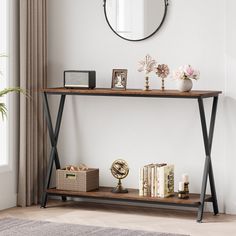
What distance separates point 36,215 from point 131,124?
116cm

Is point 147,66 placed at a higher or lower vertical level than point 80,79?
higher

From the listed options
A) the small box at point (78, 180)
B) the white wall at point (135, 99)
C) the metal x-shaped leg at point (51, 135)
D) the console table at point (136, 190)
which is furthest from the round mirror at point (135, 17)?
the small box at point (78, 180)

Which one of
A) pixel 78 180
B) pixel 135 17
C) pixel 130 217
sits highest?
pixel 135 17

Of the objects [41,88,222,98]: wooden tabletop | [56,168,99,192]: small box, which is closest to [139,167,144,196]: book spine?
[56,168,99,192]: small box

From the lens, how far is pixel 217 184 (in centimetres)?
592

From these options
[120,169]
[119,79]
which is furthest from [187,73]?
[120,169]

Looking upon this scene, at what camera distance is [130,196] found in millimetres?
5848

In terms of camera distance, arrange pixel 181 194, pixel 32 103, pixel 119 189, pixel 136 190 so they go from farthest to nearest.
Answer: pixel 32 103, pixel 136 190, pixel 119 189, pixel 181 194

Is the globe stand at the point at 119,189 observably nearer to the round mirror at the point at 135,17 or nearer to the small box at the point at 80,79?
the small box at the point at 80,79

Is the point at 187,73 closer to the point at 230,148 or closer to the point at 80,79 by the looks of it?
the point at 230,148

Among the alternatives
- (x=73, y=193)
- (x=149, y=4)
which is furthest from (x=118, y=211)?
(x=149, y=4)

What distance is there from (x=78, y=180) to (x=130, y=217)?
1.99 feet

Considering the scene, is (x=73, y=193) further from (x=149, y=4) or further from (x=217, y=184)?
(x=149, y=4)

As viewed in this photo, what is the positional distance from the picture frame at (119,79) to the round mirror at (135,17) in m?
0.32
